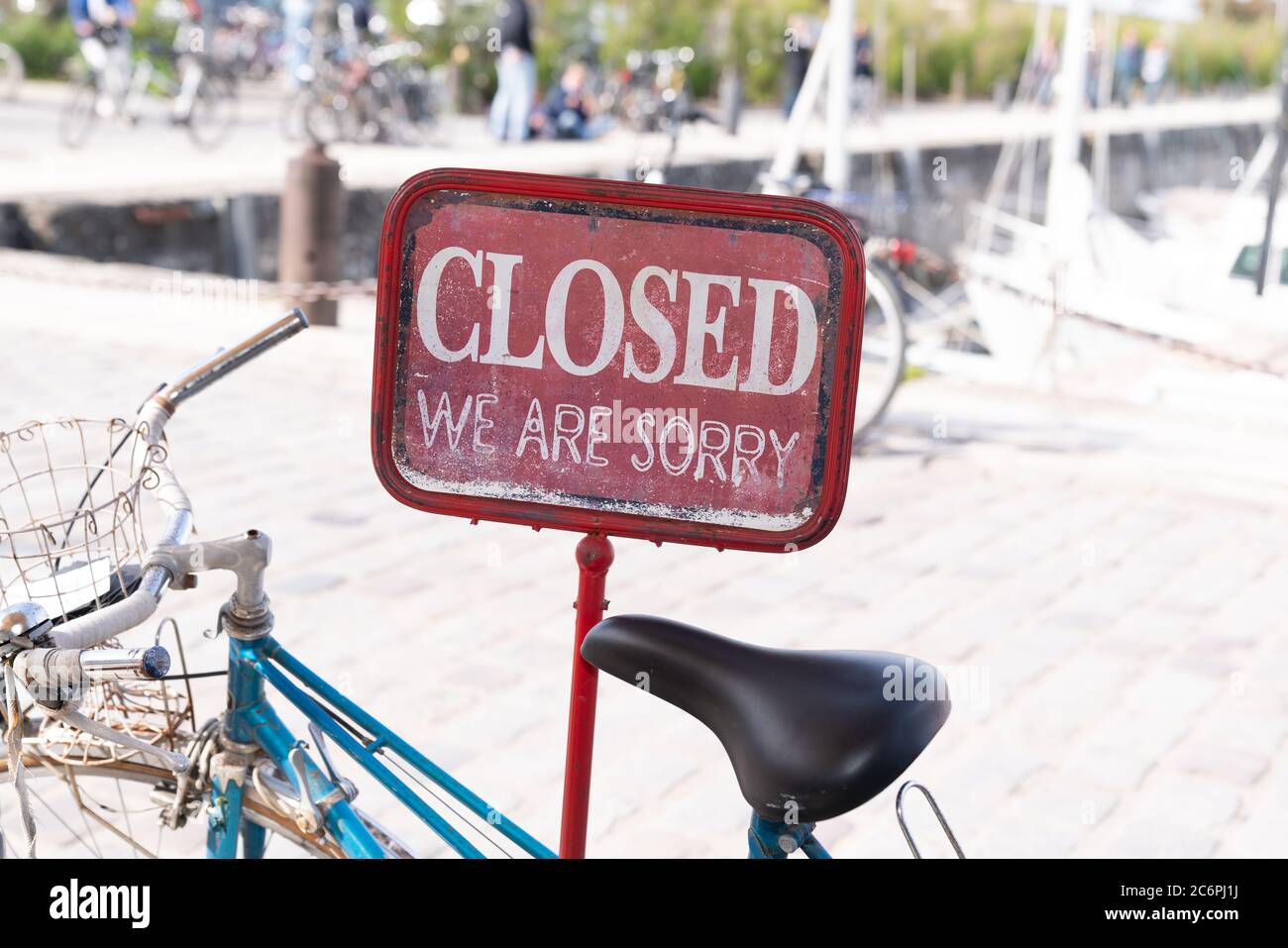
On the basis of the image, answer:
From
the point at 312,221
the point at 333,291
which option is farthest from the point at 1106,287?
the point at 333,291

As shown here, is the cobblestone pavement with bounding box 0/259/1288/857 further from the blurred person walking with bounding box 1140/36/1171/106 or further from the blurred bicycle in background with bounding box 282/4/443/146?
the blurred person walking with bounding box 1140/36/1171/106

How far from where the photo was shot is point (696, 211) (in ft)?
5.50

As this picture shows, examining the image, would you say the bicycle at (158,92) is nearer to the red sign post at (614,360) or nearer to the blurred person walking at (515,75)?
the blurred person walking at (515,75)

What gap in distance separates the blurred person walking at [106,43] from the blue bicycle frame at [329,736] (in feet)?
47.1

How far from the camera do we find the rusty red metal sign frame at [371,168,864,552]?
1683mm

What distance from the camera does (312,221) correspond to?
317 inches

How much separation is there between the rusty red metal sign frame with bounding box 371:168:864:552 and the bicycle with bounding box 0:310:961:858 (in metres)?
0.17

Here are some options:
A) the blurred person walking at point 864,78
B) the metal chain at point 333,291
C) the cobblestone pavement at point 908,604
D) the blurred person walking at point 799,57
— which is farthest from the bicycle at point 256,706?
the blurred person walking at point 864,78

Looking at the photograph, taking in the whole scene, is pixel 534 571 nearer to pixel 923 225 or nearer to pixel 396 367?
pixel 396 367

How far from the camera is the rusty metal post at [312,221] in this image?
26.1 ft

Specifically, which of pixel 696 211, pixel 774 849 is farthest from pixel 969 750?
pixel 696 211

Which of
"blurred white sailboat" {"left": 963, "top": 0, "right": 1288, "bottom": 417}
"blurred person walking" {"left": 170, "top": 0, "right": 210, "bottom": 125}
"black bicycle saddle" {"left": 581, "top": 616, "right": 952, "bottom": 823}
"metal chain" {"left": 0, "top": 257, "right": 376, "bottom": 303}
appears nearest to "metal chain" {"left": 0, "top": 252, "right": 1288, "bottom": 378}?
"metal chain" {"left": 0, "top": 257, "right": 376, "bottom": 303}
